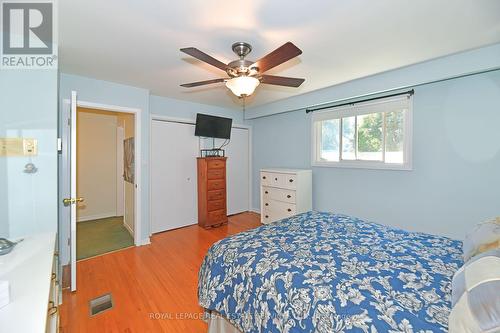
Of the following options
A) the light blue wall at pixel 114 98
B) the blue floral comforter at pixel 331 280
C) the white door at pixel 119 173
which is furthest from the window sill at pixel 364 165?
the white door at pixel 119 173

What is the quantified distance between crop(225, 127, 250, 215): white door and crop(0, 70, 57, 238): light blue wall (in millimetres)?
3069

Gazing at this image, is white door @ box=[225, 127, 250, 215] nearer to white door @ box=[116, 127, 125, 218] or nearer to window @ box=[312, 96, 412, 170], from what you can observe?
window @ box=[312, 96, 412, 170]

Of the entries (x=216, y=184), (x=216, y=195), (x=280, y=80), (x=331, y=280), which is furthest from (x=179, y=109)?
(x=331, y=280)

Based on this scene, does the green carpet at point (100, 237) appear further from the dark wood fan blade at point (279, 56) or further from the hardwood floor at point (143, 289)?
the dark wood fan blade at point (279, 56)

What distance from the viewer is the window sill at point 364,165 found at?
2868mm

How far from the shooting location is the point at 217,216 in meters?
4.11

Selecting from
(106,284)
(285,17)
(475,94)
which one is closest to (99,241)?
(106,284)

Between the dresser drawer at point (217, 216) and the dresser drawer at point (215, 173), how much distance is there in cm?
64

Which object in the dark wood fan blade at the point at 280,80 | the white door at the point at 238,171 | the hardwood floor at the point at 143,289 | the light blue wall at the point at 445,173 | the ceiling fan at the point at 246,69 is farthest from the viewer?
the white door at the point at 238,171

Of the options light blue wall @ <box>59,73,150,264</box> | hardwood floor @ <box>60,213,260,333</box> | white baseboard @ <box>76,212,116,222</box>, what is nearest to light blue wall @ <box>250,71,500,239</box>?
hardwood floor @ <box>60,213,260,333</box>

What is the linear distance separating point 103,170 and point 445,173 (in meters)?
5.98

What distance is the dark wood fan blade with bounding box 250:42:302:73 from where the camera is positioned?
1426 mm

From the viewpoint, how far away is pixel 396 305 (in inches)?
38.0

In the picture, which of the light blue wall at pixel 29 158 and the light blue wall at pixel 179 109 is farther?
the light blue wall at pixel 179 109
